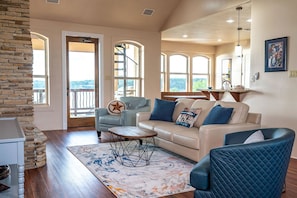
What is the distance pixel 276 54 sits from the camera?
14.5 ft

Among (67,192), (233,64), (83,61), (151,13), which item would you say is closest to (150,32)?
(151,13)

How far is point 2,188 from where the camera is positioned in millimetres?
2721

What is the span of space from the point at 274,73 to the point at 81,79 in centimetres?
462

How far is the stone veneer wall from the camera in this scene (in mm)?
3471

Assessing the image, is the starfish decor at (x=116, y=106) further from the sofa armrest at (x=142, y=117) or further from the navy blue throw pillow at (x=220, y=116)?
the navy blue throw pillow at (x=220, y=116)

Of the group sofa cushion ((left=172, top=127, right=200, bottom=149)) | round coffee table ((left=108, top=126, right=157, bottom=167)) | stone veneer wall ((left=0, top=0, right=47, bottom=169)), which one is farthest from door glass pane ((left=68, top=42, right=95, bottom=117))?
sofa cushion ((left=172, top=127, right=200, bottom=149))

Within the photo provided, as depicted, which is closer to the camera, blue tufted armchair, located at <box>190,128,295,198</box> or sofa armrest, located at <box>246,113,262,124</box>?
blue tufted armchair, located at <box>190,128,295,198</box>

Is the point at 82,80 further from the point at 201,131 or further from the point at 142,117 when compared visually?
the point at 201,131

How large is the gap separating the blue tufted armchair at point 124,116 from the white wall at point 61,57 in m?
1.31

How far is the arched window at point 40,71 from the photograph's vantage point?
6508mm

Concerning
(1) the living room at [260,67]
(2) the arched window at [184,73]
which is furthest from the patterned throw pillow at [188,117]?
(2) the arched window at [184,73]

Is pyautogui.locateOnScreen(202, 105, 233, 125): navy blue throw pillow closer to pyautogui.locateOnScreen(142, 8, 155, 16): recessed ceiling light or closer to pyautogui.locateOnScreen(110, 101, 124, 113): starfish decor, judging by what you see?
pyautogui.locateOnScreen(110, 101, 124, 113): starfish decor

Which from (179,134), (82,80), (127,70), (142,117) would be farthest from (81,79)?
(179,134)

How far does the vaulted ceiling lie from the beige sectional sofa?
2.34 metres
